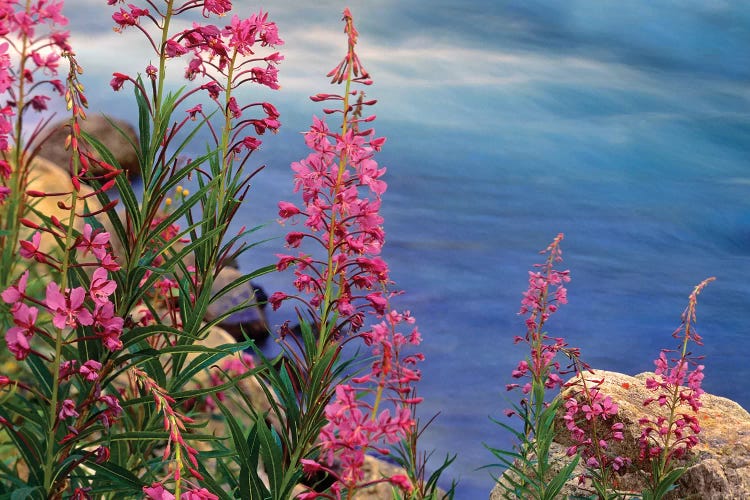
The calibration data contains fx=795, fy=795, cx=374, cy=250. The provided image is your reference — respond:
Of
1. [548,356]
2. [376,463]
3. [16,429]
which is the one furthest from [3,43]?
[376,463]

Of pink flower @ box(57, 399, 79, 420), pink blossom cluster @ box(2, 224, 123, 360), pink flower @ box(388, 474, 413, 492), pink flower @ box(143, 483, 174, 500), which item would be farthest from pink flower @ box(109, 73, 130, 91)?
pink flower @ box(388, 474, 413, 492)

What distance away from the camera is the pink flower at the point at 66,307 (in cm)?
172

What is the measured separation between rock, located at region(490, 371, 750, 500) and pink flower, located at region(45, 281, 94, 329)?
2.99m

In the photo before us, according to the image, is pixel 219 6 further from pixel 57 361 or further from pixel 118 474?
pixel 118 474

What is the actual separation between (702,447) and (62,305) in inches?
141

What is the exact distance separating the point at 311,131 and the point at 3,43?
862mm

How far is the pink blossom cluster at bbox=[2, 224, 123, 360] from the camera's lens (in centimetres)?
172

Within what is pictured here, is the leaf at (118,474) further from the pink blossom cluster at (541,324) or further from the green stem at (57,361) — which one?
the pink blossom cluster at (541,324)

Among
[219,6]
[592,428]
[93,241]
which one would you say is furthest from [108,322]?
[592,428]

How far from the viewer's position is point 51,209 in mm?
7320

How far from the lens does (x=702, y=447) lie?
4215 millimetres

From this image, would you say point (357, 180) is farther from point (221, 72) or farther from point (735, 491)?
point (735, 491)

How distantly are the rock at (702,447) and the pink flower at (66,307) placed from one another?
299 centimetres

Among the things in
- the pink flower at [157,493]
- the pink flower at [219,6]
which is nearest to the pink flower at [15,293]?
the pink flower at [157,493]
